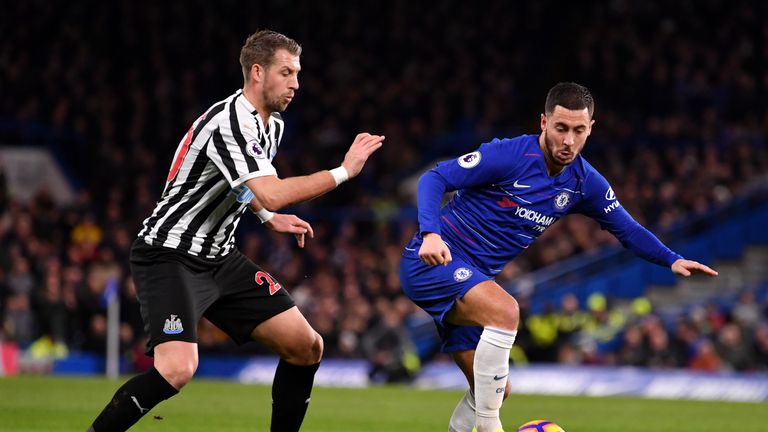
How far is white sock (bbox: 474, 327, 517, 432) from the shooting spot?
6.83 meters

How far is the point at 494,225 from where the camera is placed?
7.29 m

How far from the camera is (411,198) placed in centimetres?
2423

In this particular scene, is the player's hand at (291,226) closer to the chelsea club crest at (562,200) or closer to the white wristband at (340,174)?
the white wristband at (340,174)

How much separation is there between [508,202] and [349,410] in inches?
254

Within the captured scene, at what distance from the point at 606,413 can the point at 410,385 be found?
6.24 meters

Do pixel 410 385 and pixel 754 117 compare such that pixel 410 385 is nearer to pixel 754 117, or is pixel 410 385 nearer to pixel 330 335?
pixel 330 335

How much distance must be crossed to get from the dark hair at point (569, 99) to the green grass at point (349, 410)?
4355mm

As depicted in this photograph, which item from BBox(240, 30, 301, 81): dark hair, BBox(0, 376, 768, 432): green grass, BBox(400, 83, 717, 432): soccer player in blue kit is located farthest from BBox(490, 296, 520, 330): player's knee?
BBox(0, 376, 768, 432): green grass

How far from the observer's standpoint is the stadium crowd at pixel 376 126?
2023 centimetres

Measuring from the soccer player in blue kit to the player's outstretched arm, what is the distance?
610 millimetres

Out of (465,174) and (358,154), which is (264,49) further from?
(465,174)

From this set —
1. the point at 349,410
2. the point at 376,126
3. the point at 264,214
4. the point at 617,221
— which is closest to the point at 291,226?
the point at 264,214

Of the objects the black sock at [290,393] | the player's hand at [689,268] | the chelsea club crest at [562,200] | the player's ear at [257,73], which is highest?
the player's ear at [257,73]

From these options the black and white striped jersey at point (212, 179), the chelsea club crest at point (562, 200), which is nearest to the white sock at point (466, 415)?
the chelsea club crest at point (562, 200)
